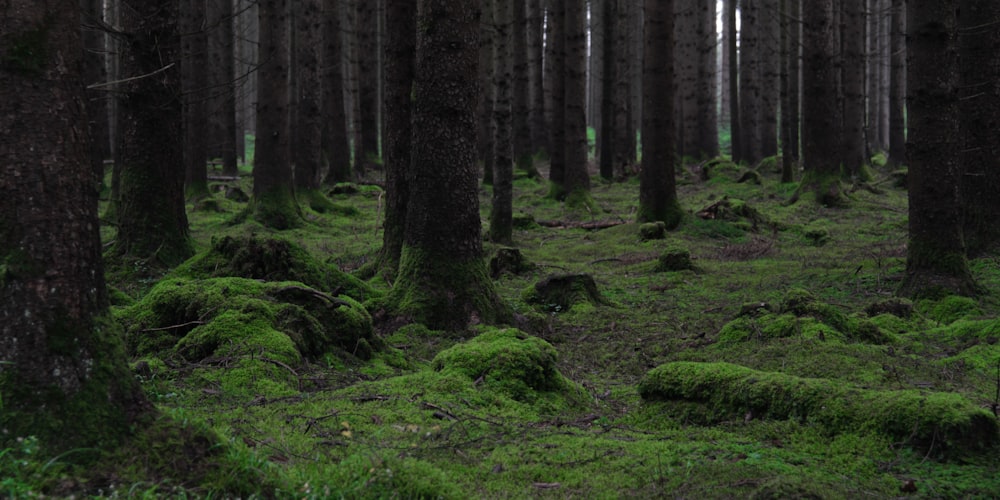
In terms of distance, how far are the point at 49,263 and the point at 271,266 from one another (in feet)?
15.2

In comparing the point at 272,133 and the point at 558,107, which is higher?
the point at 558,107

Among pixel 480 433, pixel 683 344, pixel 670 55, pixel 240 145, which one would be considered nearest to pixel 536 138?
pixel 240 145

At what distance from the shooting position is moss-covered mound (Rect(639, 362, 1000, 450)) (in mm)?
4113

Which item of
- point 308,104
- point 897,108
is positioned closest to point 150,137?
point 308,104

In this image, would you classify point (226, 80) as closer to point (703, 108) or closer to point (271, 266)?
point (703, 108)

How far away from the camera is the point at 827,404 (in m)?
4.58

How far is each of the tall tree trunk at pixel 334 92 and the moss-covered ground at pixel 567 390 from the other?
39.2 feet

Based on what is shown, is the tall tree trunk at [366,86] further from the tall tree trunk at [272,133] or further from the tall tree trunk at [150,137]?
the tall tree trunk at [150,137]

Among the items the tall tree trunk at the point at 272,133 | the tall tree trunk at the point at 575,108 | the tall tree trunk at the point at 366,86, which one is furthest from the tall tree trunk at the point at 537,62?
the tall tree trunk at the point at 272,133

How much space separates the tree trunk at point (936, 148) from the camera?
7730 millimetres

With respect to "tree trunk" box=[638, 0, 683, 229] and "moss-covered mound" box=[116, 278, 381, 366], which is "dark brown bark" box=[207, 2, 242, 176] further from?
"moss-covered mound" box=[116, 278, 381, 366]

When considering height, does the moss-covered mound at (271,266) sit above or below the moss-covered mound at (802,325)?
above

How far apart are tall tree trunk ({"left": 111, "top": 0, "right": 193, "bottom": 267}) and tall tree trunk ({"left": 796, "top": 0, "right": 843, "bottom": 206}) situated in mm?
12178

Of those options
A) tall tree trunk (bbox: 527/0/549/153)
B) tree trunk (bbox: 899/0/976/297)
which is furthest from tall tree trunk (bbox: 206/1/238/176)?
tree trunk (bbox: 899/0/976/297)
